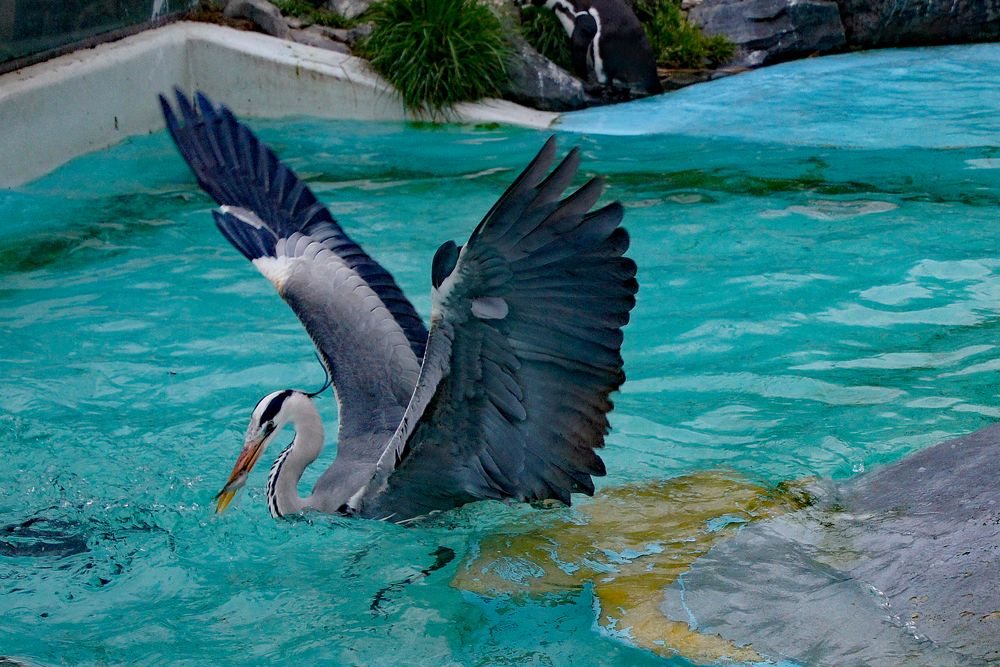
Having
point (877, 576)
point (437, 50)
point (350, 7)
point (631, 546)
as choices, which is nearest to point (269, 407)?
point (631, 546)

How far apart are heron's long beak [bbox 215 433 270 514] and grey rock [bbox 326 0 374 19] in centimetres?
596

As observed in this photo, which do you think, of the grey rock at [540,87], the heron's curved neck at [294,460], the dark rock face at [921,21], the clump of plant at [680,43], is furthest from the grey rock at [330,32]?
the heron's curved neck at [294,460]

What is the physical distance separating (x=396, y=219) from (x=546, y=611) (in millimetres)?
3337

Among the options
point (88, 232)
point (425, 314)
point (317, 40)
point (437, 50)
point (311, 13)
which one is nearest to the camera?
point (425, 314)

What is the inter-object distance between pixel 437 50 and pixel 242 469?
198 inches

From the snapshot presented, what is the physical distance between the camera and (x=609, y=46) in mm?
7980

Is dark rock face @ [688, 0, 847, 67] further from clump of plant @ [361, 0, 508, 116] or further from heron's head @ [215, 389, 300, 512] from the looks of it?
heron's head @ [215, 389, 300, 512]

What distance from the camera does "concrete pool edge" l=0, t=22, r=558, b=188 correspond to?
6.97 m

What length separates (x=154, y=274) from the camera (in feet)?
17.1

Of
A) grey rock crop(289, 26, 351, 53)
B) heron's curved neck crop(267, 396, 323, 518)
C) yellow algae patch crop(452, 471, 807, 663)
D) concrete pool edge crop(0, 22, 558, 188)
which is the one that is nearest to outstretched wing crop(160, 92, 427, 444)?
heron's curved neck crop(267, 396, 323, 518)

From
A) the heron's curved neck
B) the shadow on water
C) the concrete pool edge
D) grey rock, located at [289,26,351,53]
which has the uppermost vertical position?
grey rock, located at [289,26,351,53]

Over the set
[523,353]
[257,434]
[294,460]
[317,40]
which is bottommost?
[294,460]

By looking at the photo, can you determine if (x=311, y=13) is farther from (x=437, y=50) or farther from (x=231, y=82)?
(x=437, y=50)

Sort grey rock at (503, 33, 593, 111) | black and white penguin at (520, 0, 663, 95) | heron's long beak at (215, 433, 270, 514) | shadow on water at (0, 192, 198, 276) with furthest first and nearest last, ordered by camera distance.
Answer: black and white penguin at (520, 0, 663, 95) < grey rock at (503, 33, 593, 111) < shadow on water at (0, 192, 198, 276) < heron's long beak at (215, 433, 270, 514)
